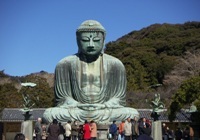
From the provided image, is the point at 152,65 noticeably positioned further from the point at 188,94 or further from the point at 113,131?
the point at 113,131

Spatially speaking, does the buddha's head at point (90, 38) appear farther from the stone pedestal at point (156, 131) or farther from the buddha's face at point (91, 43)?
the stone pedestal at point (156, 131)

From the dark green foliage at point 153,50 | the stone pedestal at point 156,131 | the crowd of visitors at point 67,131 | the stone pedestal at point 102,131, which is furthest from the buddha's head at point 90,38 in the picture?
the dark green foliage at point 153,50

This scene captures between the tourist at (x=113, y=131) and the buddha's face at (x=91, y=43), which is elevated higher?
the buddha's face at (x=91, y=43)

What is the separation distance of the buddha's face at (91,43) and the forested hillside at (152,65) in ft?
43.9

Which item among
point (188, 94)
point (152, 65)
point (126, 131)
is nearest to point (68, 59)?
point (126, 131)

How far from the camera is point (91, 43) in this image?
1902 cm

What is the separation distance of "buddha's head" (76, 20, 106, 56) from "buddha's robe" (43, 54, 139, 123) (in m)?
0.48

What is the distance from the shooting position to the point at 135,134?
14414mm

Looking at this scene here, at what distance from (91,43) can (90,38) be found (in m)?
0.24

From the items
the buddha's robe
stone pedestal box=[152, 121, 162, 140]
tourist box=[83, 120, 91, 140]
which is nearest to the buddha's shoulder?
the buddha's robe

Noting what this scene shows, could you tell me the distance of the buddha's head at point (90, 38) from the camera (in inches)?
749

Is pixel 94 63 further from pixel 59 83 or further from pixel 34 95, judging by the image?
pixel 34 95

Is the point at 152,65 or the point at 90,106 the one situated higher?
the point at 152,65

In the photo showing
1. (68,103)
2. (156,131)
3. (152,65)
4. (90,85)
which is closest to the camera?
(156,131)
